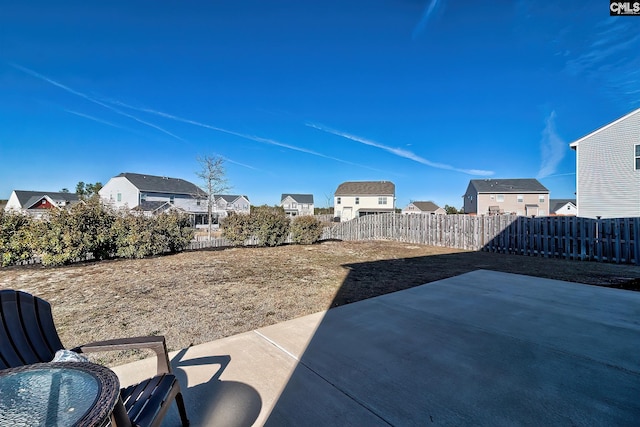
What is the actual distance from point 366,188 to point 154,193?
3131 cm

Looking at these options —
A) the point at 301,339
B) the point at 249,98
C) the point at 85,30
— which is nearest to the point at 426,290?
the point at 301,339

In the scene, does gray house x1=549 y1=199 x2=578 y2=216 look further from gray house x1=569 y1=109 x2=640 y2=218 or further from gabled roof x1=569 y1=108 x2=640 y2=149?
gabled roof x1=569 y1=108 x2=640 y2=149

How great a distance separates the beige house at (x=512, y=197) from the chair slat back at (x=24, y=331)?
41.8 meters

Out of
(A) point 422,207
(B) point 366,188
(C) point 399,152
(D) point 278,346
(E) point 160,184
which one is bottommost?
(D) point 278,346

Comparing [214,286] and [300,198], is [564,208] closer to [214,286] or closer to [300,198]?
[300,198]

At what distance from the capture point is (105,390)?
1.04 metres

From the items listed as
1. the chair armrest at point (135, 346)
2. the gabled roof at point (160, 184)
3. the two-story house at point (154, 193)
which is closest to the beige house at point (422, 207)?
the two-story house at point (154, 193)

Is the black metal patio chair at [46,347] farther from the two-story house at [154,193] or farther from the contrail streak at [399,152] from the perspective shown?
the two-story house at [154,193]

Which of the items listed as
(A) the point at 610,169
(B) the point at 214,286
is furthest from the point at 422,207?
(B) the point at 214,286

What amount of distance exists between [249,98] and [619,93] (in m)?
19.6

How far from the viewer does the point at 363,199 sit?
148ft

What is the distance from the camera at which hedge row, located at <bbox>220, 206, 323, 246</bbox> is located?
11.5m

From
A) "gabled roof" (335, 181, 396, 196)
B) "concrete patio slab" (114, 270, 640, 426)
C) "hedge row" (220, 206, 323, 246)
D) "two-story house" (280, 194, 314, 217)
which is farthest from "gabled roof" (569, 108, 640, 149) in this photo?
"two-story house" (280, 194, 314, 217)

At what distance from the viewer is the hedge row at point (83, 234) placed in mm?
6883
